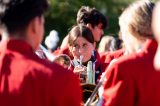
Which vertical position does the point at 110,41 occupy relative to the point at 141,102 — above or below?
above

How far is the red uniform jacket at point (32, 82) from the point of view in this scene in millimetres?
2820

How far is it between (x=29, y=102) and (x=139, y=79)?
0.88m

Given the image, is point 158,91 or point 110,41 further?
point 110,41

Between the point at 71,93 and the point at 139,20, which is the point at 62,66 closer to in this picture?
the point at 71,93

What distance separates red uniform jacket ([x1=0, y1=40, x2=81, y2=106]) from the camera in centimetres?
282

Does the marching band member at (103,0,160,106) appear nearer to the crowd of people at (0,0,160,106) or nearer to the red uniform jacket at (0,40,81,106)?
the crowd of people at (0,0,160,106)

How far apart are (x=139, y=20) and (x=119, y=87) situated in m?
0.43

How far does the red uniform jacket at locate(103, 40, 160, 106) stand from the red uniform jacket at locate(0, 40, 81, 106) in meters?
0.66

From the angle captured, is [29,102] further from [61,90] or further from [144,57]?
[144,57]

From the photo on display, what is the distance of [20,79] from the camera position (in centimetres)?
285

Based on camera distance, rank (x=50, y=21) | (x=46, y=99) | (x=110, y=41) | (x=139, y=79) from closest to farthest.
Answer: (x=46, y=99) < (x=139, y=79) < (x=110, y=41) < (x=50, y=21)

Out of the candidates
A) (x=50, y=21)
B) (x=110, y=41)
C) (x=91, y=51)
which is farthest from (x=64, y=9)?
(x=91, y=51)

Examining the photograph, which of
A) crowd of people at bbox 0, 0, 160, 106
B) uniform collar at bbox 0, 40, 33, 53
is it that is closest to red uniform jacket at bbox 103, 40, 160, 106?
crowd of people at bbox 0, 0, 160, 106

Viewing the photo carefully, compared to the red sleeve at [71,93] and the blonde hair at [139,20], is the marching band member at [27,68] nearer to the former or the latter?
the red sleeve at [71,93]
